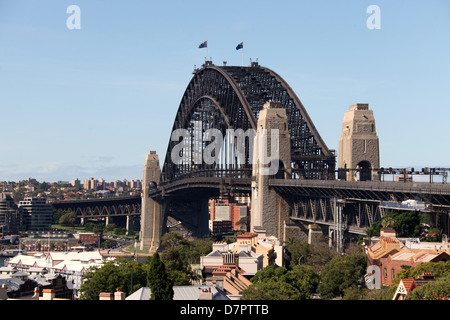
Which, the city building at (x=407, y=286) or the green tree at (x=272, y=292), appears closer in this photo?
the city building at (x=407, y=286)

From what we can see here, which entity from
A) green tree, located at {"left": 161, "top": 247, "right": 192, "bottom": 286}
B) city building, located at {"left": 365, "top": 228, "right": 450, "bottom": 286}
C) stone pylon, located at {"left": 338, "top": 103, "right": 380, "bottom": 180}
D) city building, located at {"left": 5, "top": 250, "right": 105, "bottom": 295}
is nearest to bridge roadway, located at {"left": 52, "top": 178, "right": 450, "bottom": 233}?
stone pylon, located at {"left": 338, "top": 103, "right": 380, "bottom": 180}

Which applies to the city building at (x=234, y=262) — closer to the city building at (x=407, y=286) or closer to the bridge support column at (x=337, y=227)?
the bridge support column at (x=337, y=227)

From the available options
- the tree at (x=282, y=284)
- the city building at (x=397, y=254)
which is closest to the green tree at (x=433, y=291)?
the city building at (x=397, y=254)

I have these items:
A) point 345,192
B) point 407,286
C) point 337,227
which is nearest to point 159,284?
point 407,286

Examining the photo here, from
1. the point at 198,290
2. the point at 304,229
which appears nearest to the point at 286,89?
the point at 304,229

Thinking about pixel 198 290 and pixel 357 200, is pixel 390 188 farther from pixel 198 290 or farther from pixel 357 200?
pixel 198 290
